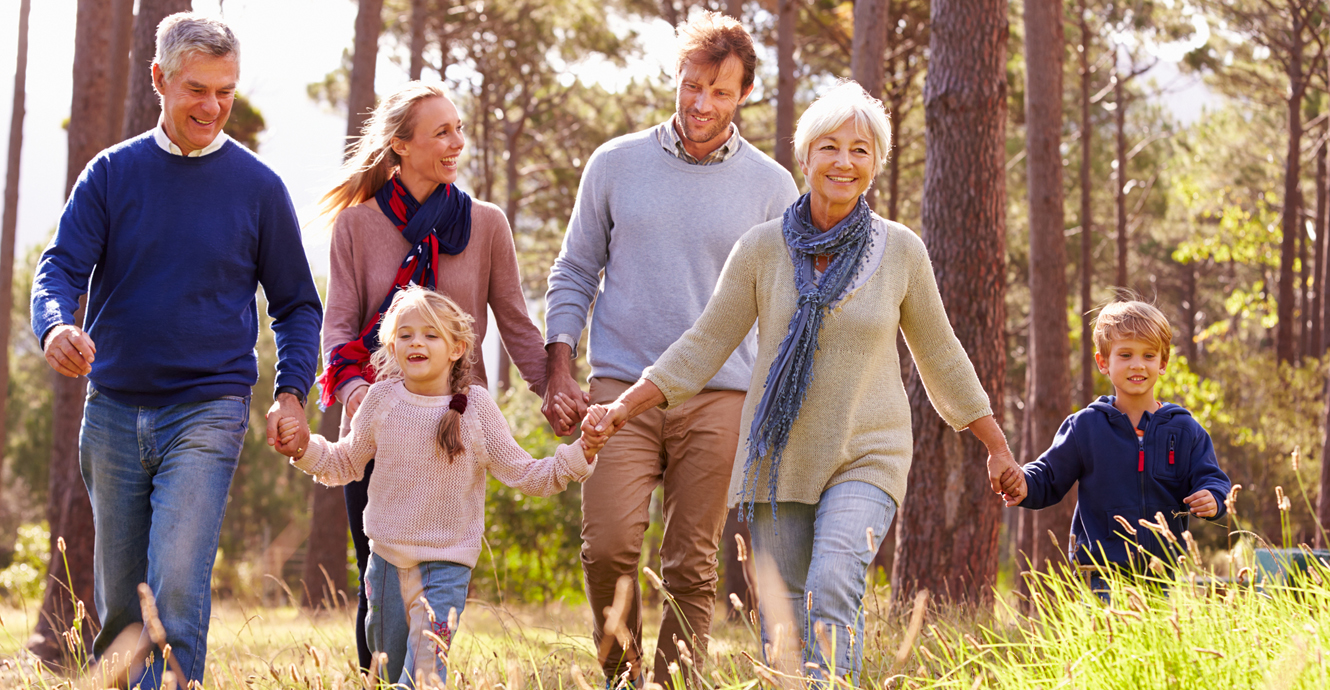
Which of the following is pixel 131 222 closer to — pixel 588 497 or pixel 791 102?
pixel 588 497

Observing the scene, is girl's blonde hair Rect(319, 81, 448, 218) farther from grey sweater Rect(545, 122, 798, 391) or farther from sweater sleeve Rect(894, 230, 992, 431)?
sweater sleeve Rect(894, 230, 992, 431)

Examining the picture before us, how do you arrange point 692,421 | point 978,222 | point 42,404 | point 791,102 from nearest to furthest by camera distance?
point 692,421 < point 978,222 < point 791,102 < point 42,404

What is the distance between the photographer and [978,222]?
7031 mm

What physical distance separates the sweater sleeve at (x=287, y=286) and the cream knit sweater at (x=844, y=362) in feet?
3.75

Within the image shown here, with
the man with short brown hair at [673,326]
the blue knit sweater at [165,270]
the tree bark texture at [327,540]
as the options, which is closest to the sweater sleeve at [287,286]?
the blue knit sweater at [165,270]

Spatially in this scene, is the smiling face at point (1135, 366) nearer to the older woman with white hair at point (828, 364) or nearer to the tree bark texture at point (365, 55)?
the older woman with white hair at point (828, 364)

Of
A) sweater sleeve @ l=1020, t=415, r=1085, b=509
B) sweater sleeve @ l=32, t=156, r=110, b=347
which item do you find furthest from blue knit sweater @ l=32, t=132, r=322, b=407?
sweater sleeve @ l=1020, t=415, r=1085, b=509

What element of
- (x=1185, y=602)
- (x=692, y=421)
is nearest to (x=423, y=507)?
(x=692, y=421)

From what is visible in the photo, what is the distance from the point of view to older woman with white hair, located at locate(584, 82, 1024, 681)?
3.35m

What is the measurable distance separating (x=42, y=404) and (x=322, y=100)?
1597 centimetres

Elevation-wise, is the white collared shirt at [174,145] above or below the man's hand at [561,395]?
above

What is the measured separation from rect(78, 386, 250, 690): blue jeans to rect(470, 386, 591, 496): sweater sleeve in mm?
795

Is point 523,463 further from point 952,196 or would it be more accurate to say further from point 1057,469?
point 952,196

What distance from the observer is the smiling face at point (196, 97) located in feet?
11.5
